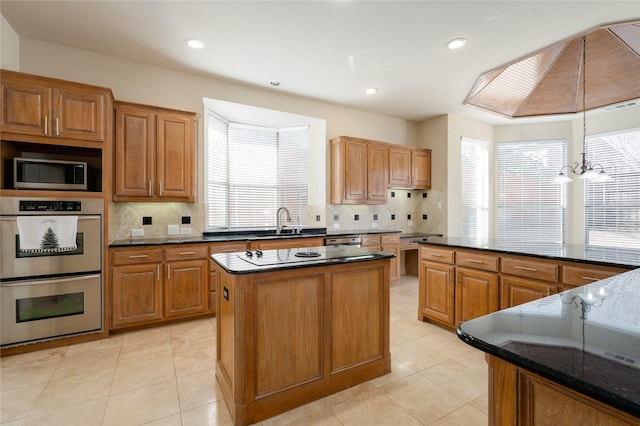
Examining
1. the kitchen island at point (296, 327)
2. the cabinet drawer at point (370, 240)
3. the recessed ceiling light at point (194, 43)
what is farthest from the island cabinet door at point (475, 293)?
the recessed ceiling light at point (194, 43)

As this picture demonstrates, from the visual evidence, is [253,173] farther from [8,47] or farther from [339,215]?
[8,47]

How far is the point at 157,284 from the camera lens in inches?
128

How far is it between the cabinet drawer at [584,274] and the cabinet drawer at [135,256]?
3.81 m

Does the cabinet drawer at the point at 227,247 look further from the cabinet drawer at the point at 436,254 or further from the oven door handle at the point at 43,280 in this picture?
the cabinet drawer at the point at 436,254

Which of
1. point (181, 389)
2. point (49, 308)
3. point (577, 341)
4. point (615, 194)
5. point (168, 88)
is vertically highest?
point (168, 88)

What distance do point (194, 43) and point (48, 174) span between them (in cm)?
195


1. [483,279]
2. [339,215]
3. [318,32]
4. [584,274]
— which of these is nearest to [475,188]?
[339,215]

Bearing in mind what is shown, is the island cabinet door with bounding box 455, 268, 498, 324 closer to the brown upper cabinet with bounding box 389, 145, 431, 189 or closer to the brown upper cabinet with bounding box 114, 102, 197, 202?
the brown upper cabinet with bounding box 389, 145, 431, 189

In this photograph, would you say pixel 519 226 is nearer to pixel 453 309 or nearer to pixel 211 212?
pixel 453 309

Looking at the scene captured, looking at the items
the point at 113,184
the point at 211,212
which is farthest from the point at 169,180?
the point at 211,212

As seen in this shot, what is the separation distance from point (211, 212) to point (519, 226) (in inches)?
233

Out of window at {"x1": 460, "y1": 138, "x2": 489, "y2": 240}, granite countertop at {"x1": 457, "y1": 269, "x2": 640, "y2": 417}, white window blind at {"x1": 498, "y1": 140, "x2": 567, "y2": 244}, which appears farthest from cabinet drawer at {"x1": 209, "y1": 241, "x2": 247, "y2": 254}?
white window blind at {"x1": 498, "y1": 140, "x2": 567, "y2": 244}

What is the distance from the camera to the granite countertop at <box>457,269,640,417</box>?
655 millimetres

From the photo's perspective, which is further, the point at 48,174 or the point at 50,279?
the point at 48,174
